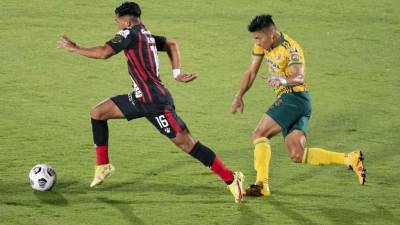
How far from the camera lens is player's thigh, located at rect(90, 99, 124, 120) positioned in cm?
1048

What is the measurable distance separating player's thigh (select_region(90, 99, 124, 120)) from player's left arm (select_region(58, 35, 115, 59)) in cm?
79

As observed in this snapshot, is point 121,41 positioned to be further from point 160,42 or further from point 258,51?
point 258,51

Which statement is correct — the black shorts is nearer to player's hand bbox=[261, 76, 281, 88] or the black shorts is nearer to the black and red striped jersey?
the black and red striped jersey

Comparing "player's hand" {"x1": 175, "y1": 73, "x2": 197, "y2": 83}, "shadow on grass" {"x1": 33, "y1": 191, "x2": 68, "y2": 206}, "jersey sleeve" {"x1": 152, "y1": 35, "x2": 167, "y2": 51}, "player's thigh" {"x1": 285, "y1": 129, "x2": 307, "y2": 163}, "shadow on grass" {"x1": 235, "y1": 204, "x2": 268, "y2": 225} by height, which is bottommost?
"shadow on grass" {"x1": 235, "y1": 204, "x2": 268, "y2": 225}

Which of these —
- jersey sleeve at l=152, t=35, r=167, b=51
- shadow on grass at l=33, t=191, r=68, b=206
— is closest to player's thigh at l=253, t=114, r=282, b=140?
jersey sleeve at l=152, t=35, r=167, b=51

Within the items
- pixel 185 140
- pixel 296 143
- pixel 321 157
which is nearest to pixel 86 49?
pixel 185 140

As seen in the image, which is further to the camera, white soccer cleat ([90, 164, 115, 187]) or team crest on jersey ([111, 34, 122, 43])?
white soccer cleat ([90, 164, 115, 187])

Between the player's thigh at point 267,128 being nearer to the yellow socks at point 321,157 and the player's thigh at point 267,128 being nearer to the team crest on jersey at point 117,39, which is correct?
the yellow socks at point 321,157

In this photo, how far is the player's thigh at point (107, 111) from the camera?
1048 centimetres

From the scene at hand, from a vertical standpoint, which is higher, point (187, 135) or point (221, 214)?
point (187, 135)

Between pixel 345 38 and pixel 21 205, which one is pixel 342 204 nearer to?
pixel 21 205

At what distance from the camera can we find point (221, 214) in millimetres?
9789

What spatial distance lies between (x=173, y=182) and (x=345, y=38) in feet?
25.4

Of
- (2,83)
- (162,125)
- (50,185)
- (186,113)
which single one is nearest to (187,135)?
(162,125)
